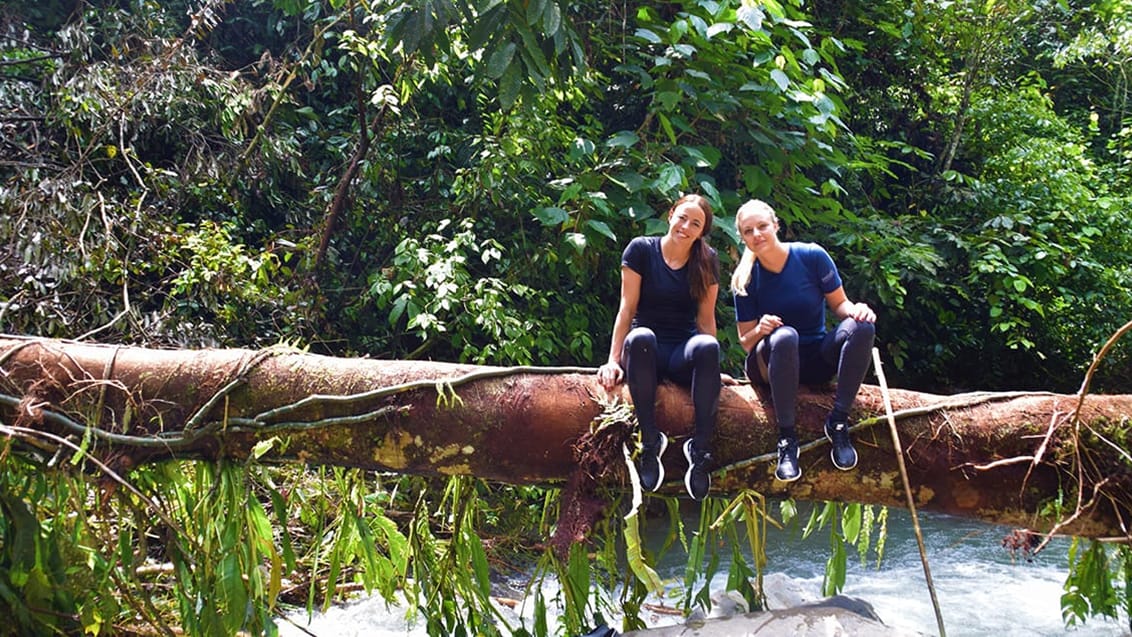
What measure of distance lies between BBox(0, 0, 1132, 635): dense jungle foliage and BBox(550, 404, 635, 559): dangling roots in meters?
0.35

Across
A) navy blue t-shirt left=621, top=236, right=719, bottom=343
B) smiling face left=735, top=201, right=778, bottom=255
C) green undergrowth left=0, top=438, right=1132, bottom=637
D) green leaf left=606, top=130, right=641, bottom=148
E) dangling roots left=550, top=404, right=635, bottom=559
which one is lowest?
green undergrowth left=0, top=438, right=1132, bottom=637

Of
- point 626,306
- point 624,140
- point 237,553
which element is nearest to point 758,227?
point 626,306

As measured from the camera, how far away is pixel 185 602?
109 inches

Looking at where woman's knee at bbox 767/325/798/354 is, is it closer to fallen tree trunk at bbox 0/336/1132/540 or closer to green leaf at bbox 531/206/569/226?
fallen tree trunk at bbox 0/336/1132/540

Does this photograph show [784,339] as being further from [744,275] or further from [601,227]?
[601,227]

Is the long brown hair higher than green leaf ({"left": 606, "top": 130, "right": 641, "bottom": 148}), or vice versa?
green leaf ({"left": 606, "top": 130, "right": 641, "bottom": 148})

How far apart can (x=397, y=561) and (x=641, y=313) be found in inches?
48.0

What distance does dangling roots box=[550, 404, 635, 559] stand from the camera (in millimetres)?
2683

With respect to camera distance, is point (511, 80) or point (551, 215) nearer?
point (511, 80)

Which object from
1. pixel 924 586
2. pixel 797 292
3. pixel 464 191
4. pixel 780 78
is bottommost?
pixel 924 586

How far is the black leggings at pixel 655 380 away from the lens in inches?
102

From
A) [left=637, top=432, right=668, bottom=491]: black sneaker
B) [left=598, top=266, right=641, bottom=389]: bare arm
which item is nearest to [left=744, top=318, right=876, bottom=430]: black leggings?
[left=637, top=432, right=668, bottom=491]: black sneaker

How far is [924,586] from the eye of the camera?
4.91 meters

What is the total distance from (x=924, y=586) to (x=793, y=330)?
3005 millimetres
